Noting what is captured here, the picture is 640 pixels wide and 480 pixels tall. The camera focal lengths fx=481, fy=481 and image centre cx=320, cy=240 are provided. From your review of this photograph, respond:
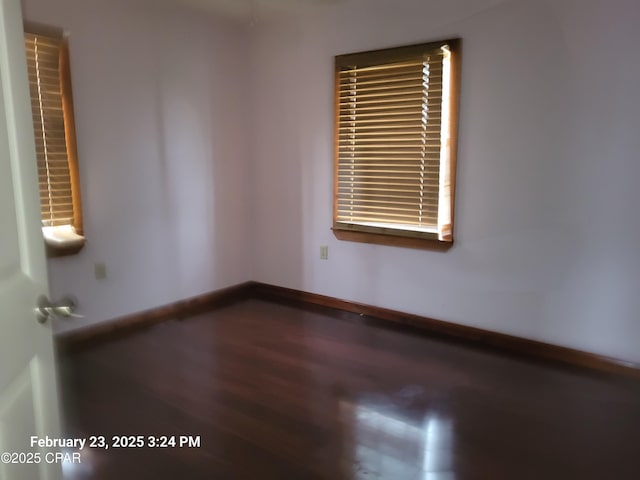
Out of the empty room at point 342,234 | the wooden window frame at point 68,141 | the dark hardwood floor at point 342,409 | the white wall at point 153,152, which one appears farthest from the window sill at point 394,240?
the wooden window frame at point 68,141

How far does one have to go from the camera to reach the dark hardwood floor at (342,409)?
6.25 ft

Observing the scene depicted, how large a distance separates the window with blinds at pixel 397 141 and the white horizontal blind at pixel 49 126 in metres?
1.86

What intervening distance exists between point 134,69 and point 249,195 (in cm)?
141

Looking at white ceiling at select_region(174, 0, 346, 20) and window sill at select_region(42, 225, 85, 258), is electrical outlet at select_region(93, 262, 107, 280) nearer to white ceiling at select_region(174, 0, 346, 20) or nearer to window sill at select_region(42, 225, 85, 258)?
window sill at select_region(42, 225, 85, 258)

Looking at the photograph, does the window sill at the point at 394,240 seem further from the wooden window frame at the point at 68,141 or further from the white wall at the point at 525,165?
the wooden window frame at the point at 68,141

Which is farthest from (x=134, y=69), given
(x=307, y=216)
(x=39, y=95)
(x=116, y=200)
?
(x=307, y=216)

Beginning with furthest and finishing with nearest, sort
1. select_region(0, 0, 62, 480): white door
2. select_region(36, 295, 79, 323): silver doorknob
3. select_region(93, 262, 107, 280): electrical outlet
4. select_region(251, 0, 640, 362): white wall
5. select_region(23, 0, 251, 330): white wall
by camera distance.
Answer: select_region(93, 262, 107, 280): electrical outlet < select_region(23, 0, 251, 330): white wall < select_region(251, 0, 640, 362): white wall < select_region(36, 295, 79, 323): silver doorknob < select_region(0, 0, 62, 480): white door

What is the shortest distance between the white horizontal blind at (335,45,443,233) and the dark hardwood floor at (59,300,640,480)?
0.88 metres

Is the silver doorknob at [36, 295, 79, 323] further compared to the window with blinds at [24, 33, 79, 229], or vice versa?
the window with blinds at [24, 33, 79, 229]

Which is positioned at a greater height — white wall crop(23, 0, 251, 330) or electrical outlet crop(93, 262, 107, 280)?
white wall crop(23, 0, 251, 330)

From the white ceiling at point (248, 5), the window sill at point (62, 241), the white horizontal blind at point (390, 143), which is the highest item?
the white ceiling at point (248, 5)

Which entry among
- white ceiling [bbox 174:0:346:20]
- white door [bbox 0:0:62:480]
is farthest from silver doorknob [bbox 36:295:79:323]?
white ceiling [bbox 174:0:346:20]

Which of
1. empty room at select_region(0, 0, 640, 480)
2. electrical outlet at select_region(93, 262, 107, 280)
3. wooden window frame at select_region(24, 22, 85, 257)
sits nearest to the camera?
empty room at select_region(0, 0, 640, 480)

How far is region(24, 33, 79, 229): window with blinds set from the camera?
285 cm
